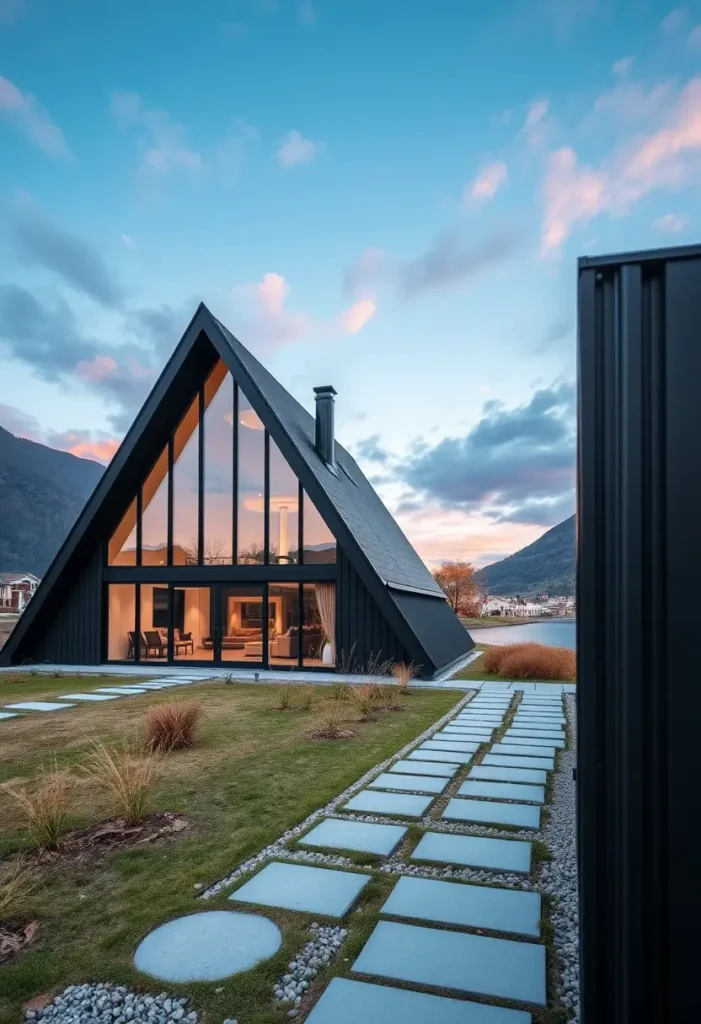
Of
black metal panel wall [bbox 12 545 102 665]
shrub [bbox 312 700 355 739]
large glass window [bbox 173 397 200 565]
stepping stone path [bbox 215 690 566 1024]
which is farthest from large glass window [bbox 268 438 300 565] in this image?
stepping stone path [bbox 215 690 566 1024]

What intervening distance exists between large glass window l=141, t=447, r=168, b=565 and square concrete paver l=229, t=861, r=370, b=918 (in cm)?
1134

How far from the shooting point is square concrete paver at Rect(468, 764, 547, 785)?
16.1 feet

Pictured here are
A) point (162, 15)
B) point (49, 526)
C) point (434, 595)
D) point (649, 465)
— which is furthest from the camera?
point (49, 526)

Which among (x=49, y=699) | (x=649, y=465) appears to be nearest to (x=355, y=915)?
(x=649, y=465)

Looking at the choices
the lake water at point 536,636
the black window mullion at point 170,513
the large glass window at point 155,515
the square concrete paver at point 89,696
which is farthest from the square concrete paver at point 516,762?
the large glass window at point 155,515

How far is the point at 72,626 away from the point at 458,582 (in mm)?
23381

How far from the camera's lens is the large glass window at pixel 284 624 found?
12.8 metres

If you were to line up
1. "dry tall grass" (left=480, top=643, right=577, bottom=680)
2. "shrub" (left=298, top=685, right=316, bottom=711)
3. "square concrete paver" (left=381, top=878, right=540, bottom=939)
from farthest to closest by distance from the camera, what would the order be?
"dry tall grass" (left=480, top=643, right=577, bottom=680), "shrub" (left=298, top=685, right=316, bottom=711), "square concrete paver" (left=381, top=878, right=540, bottom=939)

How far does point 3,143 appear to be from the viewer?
14016mm

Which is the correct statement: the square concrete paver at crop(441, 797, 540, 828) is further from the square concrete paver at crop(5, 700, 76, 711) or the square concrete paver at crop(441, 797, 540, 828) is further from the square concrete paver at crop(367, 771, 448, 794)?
the square concrete paver at crop(5, 700, 76, 711)

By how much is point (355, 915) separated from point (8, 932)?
1509mm

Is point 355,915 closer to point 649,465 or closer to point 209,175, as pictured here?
point 649,465

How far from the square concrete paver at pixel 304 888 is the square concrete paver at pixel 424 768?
1.98 meters

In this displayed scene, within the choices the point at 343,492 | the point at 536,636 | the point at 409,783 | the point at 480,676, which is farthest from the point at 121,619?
the point at 536,636
